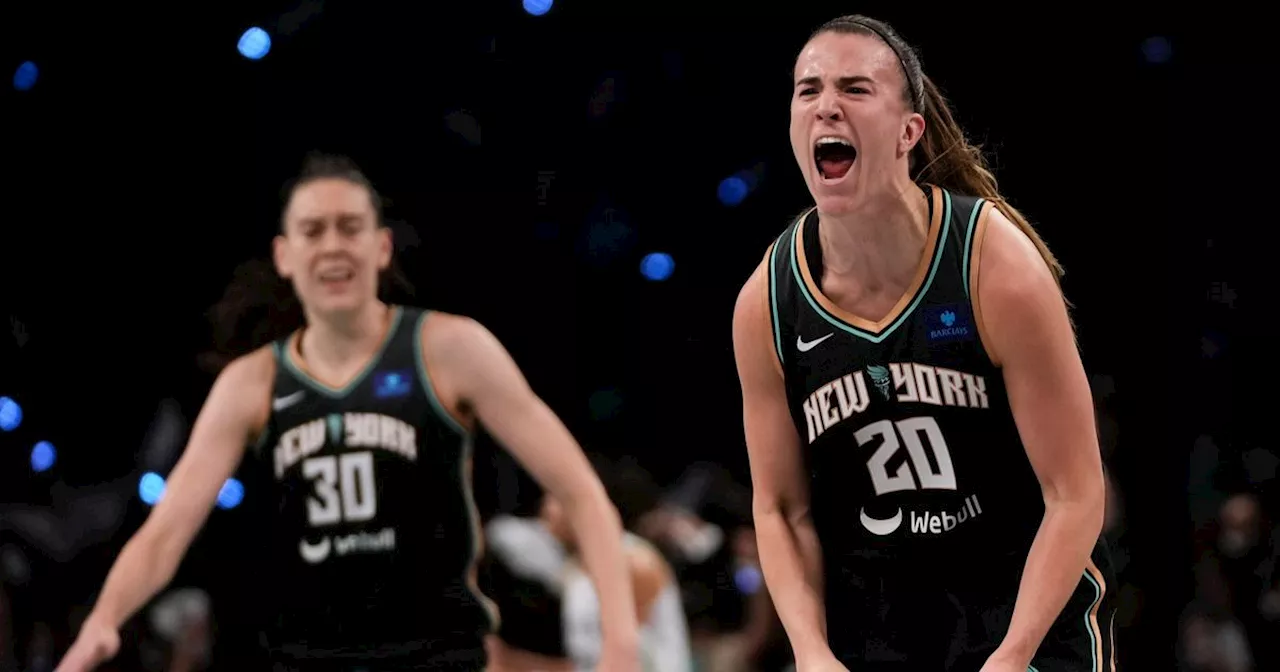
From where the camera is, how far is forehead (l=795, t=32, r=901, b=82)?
260 cm

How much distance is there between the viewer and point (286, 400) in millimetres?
4020

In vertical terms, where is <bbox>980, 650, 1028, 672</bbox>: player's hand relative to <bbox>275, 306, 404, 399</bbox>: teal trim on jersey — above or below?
below

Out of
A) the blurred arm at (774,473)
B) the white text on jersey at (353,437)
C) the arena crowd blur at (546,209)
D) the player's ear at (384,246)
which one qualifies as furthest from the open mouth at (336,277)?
the blurred arm at (774,473)

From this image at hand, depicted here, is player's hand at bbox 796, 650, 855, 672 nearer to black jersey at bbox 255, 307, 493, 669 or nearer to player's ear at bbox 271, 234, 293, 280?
black jersey at bbox 255, 307, 493, 669

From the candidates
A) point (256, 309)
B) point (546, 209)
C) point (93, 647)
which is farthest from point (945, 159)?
point (546, 209)

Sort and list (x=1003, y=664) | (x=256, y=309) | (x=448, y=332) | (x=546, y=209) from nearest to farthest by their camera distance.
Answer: (x=1003, y=664)
(x=448, y=332)
(x=256, y=309)
(x=546, y=209)

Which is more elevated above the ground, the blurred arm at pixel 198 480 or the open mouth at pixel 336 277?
the open mouth at pixel 336 277

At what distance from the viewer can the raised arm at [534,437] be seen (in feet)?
13.0

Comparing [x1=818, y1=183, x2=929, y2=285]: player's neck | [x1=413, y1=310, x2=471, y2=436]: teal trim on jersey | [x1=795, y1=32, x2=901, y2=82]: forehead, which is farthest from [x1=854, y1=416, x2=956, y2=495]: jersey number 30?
[x1=413, y1=310, x2=471, y2=436]: teal trim on jersey

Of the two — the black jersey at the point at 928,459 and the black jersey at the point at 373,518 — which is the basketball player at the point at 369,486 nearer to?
the black jersey at the point at 373,518

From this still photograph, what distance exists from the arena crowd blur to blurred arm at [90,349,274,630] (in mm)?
966

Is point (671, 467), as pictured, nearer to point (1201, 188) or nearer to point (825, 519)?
point (1201, 188)

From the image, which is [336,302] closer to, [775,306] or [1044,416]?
[775,306]

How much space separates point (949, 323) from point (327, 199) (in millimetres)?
2232
